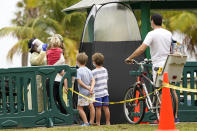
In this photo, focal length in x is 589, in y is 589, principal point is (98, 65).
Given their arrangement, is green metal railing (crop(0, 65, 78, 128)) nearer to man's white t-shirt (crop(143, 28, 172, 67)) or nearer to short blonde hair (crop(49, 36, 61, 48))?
short blonde hair (crop(49, 36, 61, 48))

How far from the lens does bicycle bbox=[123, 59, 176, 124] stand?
974 centimetres

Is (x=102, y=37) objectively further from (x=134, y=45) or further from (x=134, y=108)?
(x=134, y=108)

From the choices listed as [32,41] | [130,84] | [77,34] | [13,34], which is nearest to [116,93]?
[130,84]

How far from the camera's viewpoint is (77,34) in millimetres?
37781

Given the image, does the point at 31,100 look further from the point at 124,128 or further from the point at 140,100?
the point at 140,100

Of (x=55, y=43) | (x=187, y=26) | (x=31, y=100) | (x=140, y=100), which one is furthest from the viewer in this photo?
(x=187, y=26)

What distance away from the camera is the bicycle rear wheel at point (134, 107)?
33.2 ft

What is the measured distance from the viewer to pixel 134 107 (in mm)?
10398

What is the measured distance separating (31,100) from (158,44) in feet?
8.08

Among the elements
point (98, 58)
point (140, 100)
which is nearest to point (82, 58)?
point (98, 58)

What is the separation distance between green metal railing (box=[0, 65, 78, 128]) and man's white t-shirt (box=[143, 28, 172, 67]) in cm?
152

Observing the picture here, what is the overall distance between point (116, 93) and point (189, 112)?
4.68ft

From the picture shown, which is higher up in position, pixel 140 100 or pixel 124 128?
pixel 140 100

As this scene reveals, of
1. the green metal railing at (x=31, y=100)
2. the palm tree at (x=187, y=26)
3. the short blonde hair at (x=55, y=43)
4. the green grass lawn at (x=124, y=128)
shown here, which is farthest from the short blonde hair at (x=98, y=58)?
the palm tree at (x=187, y=26)
